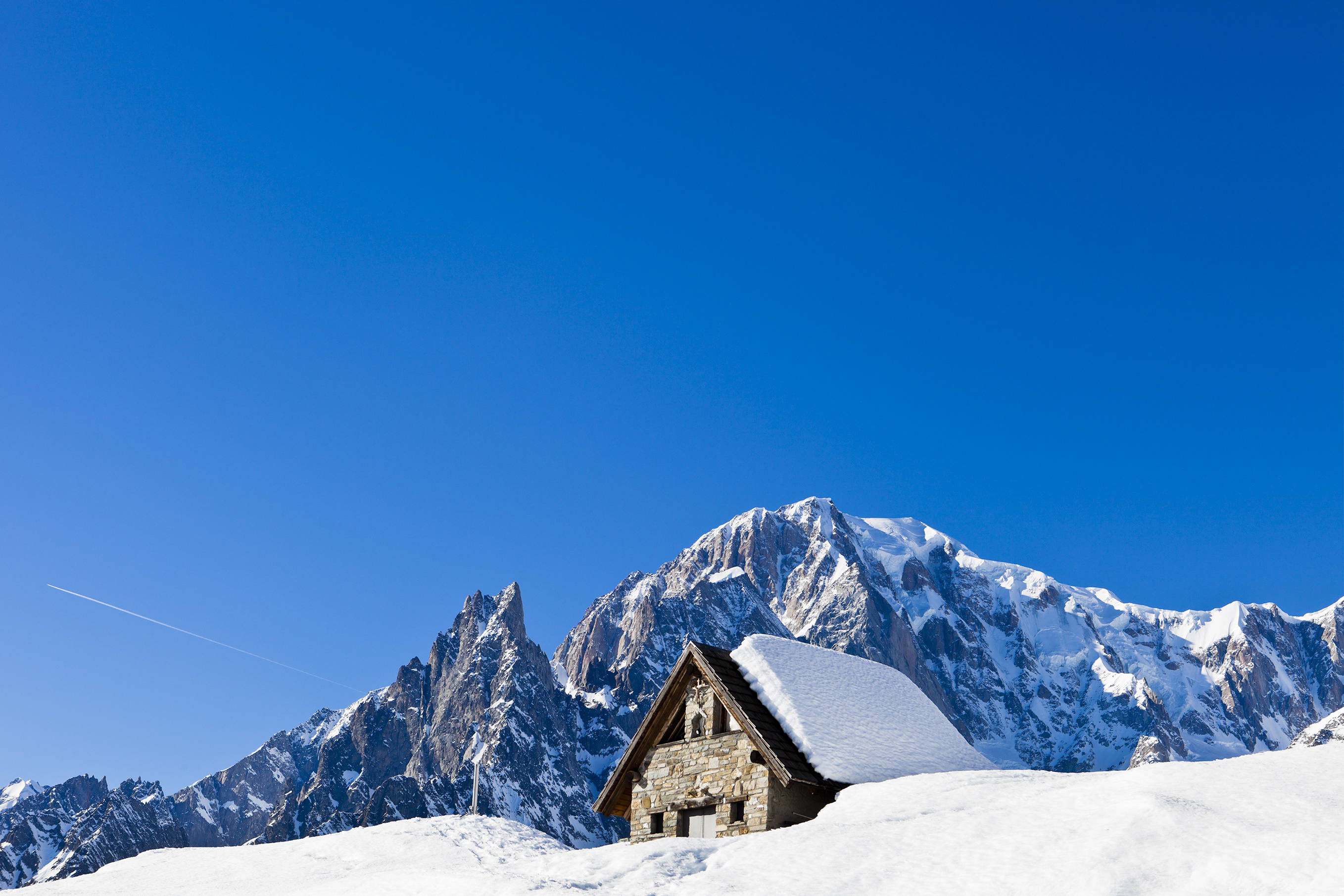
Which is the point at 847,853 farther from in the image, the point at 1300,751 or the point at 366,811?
the point at 366,811

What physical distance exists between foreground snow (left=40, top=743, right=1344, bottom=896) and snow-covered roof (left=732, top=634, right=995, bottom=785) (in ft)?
9.89

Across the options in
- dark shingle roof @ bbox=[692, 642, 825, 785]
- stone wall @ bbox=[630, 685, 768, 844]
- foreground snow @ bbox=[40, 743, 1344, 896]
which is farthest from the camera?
stone wall @ bbox=[630, 685, 768, 844]

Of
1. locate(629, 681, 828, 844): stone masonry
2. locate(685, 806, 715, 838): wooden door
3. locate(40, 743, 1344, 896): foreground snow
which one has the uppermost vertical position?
locate(629, 681, 828, 844): stone masonry

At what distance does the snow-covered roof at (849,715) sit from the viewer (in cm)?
2683

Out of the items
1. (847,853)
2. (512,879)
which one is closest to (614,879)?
(512,879)

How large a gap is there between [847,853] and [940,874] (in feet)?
6.36

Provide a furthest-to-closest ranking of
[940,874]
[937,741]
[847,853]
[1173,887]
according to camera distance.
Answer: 1. [937,741]
2. [847,853]
3. [940,874]
4. [1173,887]

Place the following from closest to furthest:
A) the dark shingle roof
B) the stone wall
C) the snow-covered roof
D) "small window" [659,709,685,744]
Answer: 1. the dark shingle roof
2. the stone wall
3. the snow-covered roof
4. "small window" [659,709,685,744]

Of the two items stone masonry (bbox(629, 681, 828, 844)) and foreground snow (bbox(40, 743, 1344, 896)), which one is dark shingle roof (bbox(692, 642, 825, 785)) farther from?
foreground snow (bbox(40, 743, 1344, 896))

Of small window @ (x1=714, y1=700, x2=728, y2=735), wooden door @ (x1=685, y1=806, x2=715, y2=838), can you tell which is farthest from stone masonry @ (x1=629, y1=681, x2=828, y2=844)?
wooden door @ (x1=685, y1=806, x2=715, y2=838)

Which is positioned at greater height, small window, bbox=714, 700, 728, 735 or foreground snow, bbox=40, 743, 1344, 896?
small window, bbox=714, 700, 728, 735

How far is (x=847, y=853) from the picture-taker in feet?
57.5

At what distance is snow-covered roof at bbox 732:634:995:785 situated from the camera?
2683cm

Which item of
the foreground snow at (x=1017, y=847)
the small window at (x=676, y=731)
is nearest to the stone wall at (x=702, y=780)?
the small window at (x=676, y=731)
